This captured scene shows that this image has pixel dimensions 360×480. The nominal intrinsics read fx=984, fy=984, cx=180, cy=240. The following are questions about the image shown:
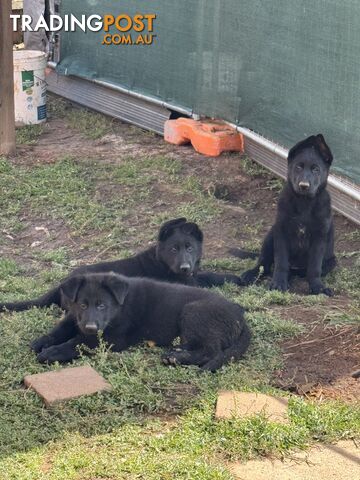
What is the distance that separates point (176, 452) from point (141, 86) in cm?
790

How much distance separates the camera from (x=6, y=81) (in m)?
11.2

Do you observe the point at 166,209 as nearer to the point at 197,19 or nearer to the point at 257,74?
the point at 257,74

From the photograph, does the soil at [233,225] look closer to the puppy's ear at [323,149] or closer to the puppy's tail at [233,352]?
the puppy's tail at [233,352]

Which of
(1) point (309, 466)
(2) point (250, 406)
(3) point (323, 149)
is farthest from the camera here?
(3) point (323, 149)

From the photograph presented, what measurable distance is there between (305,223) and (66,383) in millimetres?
3312

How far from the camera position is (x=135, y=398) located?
5684 mm

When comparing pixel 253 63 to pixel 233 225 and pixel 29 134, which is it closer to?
pixel 233 225

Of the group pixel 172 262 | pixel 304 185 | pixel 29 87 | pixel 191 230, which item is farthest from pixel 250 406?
pixel 29 87

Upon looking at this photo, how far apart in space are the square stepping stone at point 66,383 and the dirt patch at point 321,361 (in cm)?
111

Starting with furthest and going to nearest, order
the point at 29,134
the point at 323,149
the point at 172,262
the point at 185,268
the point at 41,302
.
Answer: the point at 29,134
the point at 323,149
the point at 172,262
the point at 185,268
the point at 41,302

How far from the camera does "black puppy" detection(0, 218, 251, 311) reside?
792cm

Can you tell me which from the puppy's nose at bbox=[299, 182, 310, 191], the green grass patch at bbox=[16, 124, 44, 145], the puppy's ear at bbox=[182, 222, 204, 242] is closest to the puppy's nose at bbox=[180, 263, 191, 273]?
the puppy's ear at bbox=[182, 222, 204, 242]

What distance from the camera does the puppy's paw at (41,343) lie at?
646 centimetres

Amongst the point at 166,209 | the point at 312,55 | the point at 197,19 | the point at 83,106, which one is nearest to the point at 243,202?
the point at 166,209
